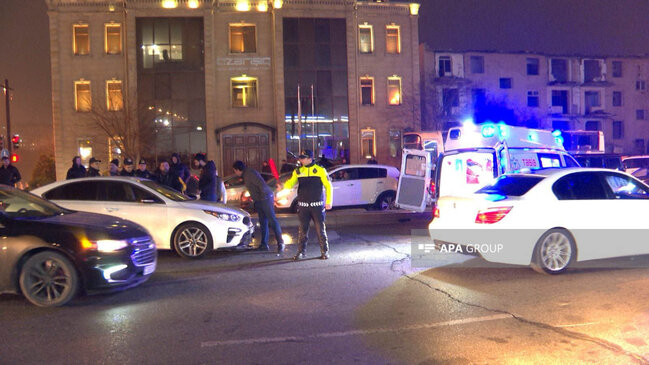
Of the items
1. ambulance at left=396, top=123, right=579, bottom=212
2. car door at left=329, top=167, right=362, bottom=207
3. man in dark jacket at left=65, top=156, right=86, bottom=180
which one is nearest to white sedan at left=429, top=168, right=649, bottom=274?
ambulance at left=396, top=123, right=579, bottom=212

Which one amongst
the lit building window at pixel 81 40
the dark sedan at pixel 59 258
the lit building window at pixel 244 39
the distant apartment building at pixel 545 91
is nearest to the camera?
the dark sedan at pixel 59 258

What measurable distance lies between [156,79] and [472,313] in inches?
1078

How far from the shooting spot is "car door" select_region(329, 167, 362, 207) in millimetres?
16188

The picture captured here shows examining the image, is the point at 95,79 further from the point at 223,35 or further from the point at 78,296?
the point at 78,296

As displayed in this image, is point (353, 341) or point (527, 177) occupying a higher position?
point (527, 177)

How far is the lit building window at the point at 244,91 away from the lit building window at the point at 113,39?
636cm

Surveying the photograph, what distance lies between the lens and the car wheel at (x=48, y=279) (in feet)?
20.8

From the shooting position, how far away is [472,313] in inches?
234

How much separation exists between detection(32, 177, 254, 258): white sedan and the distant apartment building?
86.5ft

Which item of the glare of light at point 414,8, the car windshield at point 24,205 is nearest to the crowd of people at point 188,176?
the car windshield at point 24,205

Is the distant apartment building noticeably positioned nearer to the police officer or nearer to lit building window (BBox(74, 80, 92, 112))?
lit building window (BBox(74, 80, 92, 112))

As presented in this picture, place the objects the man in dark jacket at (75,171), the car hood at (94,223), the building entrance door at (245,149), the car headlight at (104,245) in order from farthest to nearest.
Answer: the building entrance door at (245,149)
the man in dark jacket at (75,171)
the car hood at (94,223)
the car headlight at (104,245)

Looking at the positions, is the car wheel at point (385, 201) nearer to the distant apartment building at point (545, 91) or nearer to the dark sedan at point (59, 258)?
the dark sedan at point (59, 258)

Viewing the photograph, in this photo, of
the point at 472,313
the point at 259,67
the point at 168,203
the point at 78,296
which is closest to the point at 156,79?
the point at 259,67
